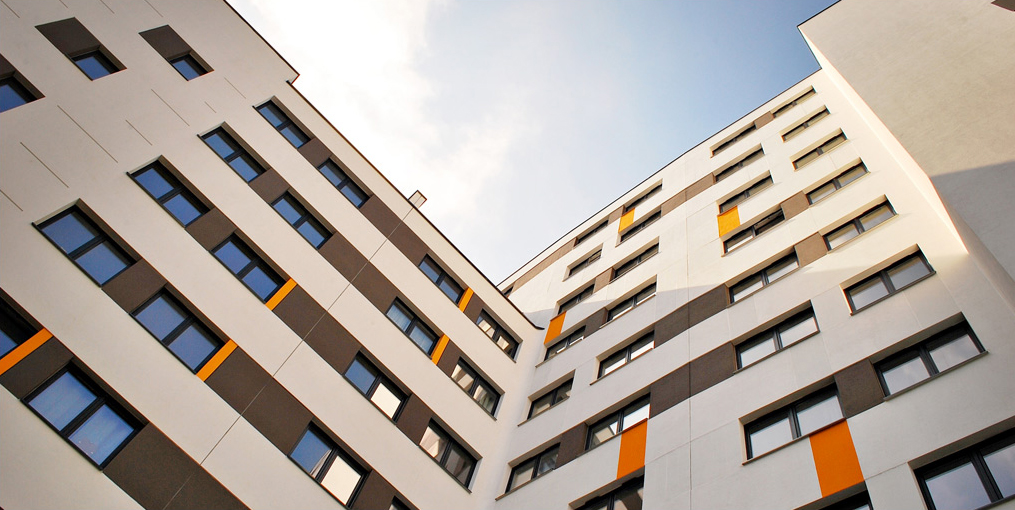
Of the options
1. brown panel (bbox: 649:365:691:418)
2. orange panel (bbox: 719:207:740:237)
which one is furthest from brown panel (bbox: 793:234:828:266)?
brown panel (bbox: 649:365:691:418)

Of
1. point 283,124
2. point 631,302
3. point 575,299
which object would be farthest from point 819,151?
point 283,124

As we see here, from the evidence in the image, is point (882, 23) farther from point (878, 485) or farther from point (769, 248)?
point (878, 485)

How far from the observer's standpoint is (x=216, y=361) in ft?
46.1

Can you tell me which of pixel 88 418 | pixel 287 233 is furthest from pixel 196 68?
pixel 88 418

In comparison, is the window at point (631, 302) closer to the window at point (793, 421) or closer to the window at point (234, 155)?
the window at point (793, 421)

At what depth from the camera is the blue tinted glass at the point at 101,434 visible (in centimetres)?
1155

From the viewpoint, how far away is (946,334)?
472 inches

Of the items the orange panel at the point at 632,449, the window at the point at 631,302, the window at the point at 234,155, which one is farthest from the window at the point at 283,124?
the orange panel at the point at 632,449

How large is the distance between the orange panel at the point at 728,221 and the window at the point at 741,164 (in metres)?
3.70

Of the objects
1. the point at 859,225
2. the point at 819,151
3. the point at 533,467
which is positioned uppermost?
the point at 819,151

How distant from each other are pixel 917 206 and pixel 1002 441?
7604mm

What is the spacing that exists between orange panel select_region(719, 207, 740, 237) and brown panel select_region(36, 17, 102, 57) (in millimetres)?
20136

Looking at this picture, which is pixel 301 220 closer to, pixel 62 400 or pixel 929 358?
pixel 62 400

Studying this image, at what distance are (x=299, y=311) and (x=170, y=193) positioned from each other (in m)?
4.61
